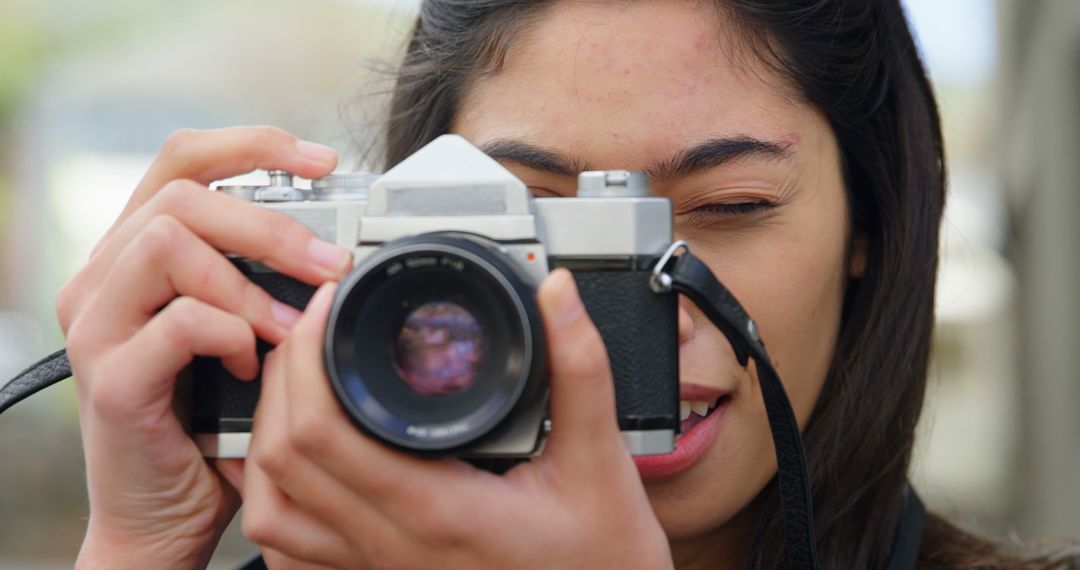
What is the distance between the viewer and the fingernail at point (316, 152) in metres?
1.41

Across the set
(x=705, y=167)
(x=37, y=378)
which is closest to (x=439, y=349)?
(x=705, y=167)

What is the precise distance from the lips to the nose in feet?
0.19

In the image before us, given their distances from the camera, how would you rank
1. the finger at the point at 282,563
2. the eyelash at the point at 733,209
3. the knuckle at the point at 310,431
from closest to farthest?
the knuckle at the point at 310,431
the finger at the point at 282,563
the eyelash at the point at 733,209

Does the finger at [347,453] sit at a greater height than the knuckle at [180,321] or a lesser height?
lesser

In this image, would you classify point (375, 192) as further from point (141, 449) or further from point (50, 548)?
point (50, 548)

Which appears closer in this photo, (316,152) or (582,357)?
(582,357)

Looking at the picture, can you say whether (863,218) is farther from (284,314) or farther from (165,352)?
(165,352)


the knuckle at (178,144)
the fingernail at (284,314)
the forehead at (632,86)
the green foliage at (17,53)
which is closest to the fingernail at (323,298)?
the fingernail at (284,314)

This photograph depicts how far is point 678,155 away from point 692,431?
1.07 ft

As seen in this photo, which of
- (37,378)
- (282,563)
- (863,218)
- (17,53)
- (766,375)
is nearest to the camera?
(282,563)

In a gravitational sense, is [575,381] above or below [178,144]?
below

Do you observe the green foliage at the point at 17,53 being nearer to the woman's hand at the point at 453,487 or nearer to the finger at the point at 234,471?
the finger at the point at 234,471

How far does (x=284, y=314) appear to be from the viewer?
1282mm

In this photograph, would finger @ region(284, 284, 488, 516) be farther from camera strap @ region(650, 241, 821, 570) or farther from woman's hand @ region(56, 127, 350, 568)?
camera strap @ region(650, 241, 821, 570)
